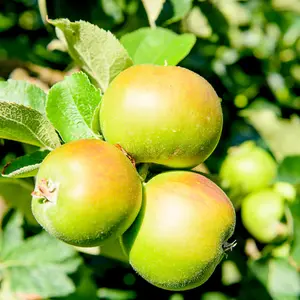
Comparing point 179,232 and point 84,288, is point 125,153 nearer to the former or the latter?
point 179,232

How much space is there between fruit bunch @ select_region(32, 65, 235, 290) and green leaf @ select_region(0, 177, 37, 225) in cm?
36

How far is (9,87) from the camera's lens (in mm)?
875

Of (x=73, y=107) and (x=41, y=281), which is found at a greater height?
(x=73, y=107)

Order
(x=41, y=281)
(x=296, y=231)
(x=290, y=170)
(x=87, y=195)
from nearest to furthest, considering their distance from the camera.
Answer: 1. (x=87, y=195)
2. (x=41, y=281)
3. (x=296, y=231)
4. (x=290, y=170)

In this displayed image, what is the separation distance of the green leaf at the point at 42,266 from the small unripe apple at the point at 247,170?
440 mm

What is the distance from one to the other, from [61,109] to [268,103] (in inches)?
48.4

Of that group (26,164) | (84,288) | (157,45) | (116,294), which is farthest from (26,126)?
(116,294)

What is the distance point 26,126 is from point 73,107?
9 centimetres

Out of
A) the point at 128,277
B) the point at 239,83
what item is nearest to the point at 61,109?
the point at 128,277

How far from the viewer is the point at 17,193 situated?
1.13 m

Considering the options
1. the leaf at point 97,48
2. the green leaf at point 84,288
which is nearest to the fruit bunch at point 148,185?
the leaf at point 97,48

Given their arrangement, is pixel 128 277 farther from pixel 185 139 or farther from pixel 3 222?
pixel 185 139

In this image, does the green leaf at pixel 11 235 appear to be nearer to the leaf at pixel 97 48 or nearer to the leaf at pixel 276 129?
the leaf at pixel 97 48

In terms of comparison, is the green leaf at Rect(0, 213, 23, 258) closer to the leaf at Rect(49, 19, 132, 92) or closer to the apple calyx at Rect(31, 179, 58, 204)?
the leaf at Rect(49, 19, 132, 92)
